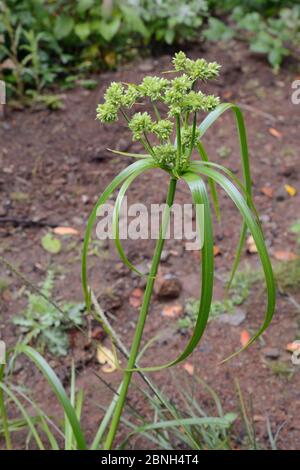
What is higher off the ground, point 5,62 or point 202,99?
point 5,62

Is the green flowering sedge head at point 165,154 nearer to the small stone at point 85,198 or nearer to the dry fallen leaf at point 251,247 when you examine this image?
the dry fallen leaf at point 251,247

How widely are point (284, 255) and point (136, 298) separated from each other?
69cm

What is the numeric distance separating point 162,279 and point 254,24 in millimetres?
2214

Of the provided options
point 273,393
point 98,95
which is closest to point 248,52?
point 98,95

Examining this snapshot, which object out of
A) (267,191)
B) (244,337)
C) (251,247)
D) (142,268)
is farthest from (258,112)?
(244,337)

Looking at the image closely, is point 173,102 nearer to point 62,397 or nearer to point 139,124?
point 139,124

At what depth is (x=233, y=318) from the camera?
2.35m

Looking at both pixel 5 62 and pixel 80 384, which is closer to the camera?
pixel 80 384

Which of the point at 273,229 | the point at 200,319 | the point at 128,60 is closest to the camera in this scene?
the point at 200,319

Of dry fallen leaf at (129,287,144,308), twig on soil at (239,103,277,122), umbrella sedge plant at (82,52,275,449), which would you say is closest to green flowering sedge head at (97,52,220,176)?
umbrella sedge plant at (82,52,275,449)
